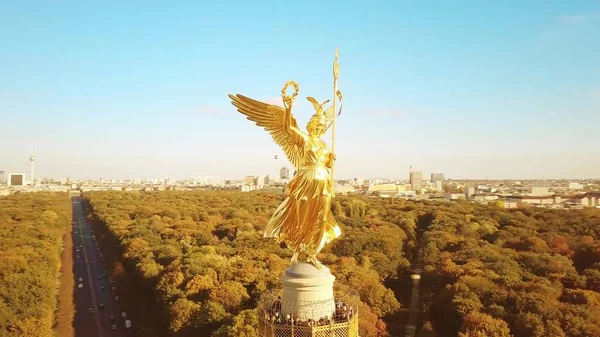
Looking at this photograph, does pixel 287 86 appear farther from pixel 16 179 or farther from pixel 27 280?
pixel 16 179

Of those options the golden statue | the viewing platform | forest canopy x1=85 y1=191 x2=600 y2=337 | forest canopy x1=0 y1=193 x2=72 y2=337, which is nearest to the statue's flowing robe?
the golden statue

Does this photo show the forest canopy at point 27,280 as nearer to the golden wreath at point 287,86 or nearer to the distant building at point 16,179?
the golden wreath at point 287,86

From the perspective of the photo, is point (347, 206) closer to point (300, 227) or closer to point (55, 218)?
point (55, 218)

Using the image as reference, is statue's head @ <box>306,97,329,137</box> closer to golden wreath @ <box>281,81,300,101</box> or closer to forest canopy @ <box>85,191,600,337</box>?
golden wreath @ <box>281,81,300,101</box>

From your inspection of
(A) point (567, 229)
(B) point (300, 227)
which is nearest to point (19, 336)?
(B) point (300, 227)

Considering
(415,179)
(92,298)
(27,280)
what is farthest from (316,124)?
(415,179)

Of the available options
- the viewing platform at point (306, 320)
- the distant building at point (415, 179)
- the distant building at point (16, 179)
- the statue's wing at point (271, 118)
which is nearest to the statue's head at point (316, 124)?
the statue's wing at point (271, 118)

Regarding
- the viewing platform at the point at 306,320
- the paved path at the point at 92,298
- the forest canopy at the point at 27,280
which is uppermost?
the viewing platform at the point at 306,320
